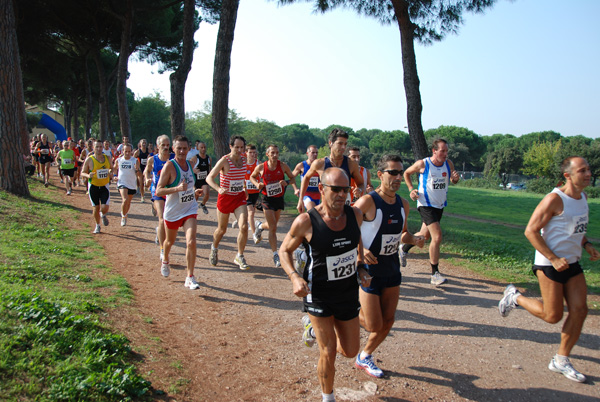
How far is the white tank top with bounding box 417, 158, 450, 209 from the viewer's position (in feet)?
24.0

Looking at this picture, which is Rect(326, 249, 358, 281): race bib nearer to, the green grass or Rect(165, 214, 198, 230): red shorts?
the green grass

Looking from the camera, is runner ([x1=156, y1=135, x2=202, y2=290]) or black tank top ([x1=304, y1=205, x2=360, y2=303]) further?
runner ([x1=156, y1=135, x2=202, y2=290])

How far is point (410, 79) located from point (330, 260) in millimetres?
10507

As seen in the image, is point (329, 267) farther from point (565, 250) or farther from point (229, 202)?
point (229, 202)

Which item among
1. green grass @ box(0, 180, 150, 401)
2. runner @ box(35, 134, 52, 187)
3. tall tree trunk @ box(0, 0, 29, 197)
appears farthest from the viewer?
runner @ box(35, 134, 52, 187)

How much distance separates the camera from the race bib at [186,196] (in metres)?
6.67

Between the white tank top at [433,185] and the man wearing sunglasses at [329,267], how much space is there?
4.09 metres

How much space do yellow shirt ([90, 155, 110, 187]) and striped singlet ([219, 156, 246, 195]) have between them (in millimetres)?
4020

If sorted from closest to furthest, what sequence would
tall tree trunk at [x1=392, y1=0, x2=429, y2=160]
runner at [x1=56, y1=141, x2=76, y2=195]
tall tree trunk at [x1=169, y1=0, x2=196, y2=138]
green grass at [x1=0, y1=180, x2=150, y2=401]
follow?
1. green grass at [x1=0, y1=180, x2=150, y2=401]
2. tall tree trunk at [x1=392, y1=0, x2=429, y2=160]
3. runner at [x1=56, y1=141, x2=76, y2=195]
4. tall tree trunk at [x1=169, y1=0, x2=196, y2=138]

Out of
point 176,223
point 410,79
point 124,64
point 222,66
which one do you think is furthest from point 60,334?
point 124,64

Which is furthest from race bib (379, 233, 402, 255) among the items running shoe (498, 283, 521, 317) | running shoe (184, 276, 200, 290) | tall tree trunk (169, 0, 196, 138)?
tall tree trunk (169, 0, 196, 138)

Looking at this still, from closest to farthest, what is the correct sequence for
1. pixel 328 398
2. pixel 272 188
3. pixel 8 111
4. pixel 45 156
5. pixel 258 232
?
pixel 328 398, pixel 272 188, pixel 258 232, pixel 8 111, pixel 45 156

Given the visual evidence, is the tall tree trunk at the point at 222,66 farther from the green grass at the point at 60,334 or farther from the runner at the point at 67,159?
the green grass at the point at 60,334

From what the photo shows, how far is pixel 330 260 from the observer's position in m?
3.45
